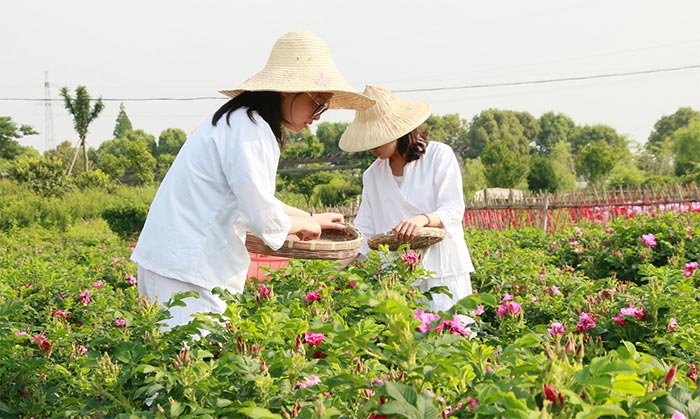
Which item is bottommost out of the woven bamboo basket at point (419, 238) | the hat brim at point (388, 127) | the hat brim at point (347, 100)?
the woven bamboo basket at point (419, 238)

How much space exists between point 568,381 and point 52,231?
754 inches

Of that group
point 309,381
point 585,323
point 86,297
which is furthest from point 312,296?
point 86,297

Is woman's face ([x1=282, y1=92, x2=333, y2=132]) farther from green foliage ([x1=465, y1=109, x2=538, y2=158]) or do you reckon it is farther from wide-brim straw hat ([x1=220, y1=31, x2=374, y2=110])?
green foliage ([x1=465, y1=109, x2=538, y2=158])

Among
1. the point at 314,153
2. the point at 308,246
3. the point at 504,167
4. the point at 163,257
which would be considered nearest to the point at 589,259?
the point at 308,246

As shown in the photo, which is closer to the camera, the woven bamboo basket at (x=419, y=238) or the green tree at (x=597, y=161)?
the woven bamboo basket at (x=419, y=238)

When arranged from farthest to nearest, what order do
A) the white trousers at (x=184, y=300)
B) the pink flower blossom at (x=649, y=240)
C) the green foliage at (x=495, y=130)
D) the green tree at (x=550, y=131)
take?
the green tree at (x=550, y=131) → the green foliage at (x=495, y=130) → the pink flower blossom at (x=649, y=240) → the white trousers at (x=184, y=300)

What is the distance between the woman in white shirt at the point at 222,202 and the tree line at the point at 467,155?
484 inches

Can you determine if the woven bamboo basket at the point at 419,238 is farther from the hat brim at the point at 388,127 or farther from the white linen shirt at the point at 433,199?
the hat brim at the point at 388,127

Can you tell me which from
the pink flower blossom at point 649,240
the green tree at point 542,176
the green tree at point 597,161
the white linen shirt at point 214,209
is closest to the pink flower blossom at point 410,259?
the white linen shirt at point 214,209

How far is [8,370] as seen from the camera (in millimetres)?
2531

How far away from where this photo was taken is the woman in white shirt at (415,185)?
10.4ft

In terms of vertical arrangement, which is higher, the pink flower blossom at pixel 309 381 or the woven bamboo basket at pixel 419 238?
the woven bamboo basket at pixel 419 238

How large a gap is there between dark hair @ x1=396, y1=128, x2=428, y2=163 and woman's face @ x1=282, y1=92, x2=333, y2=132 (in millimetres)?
746

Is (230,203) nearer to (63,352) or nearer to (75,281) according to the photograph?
(63,352)
